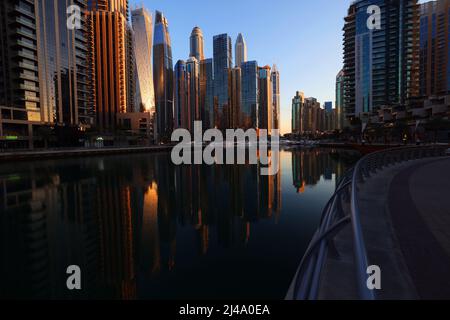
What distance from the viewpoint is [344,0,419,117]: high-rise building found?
380ft

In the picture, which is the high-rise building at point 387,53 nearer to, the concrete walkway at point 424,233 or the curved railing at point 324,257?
the concrete walkway at point 424,233

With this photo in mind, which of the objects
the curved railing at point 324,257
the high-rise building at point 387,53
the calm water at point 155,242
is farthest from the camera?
the high-rise building at point 387,53

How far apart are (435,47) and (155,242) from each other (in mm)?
201066

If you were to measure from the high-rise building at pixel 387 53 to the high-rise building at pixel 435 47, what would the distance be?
118 ft

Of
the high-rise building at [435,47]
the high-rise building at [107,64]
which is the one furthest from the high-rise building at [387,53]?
the high-rise building at [107,64]

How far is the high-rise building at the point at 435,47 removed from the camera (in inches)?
5453

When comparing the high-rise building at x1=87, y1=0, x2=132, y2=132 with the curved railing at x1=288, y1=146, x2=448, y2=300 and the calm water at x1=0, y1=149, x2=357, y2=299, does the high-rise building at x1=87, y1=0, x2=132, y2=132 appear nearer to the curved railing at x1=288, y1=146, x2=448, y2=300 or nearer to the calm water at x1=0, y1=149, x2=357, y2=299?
the calm water at x1=0, y1=149, x2=357, y2=299

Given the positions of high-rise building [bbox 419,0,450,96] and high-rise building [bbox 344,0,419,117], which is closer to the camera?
high-rise building [bbox 344,0,419,117]

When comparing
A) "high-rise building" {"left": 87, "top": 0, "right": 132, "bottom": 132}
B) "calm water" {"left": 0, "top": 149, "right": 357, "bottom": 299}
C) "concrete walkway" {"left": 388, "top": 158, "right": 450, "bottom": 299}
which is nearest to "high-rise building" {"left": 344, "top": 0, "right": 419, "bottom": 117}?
"calm water" {"left": 0, "top": 149, "right": 357, "bottom": 299}

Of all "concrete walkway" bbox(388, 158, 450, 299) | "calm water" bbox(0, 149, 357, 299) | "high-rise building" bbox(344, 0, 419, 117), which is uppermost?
"high-rise building" bbox(344, 0, 419, 117)

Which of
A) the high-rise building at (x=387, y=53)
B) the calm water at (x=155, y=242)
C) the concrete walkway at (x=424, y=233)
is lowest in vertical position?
the calm water at (x=155, y=242)

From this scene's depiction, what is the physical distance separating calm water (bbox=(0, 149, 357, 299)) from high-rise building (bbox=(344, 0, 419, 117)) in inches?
4932
